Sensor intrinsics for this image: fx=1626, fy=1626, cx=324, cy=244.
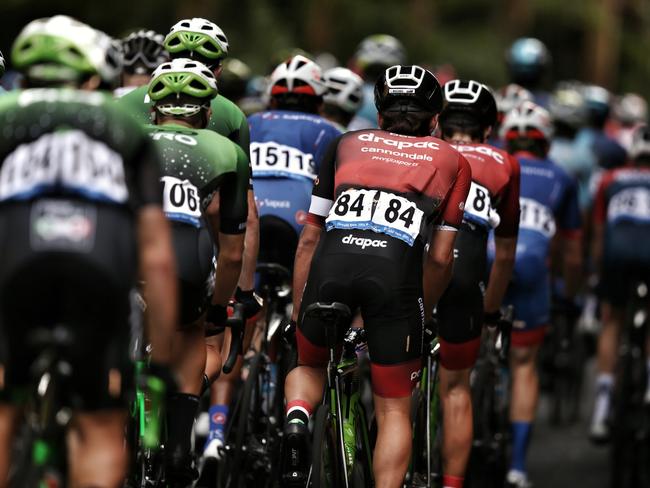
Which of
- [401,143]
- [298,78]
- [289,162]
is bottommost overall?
[401,143]

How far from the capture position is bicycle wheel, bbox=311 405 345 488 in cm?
715

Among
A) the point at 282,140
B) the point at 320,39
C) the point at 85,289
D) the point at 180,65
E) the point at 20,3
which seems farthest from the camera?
the point at 320,39

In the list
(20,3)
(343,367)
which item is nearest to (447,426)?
(343,367)

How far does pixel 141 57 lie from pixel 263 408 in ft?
9.19

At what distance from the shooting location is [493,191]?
9.08 meters

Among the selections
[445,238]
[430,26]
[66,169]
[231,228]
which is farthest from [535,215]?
[430,26]

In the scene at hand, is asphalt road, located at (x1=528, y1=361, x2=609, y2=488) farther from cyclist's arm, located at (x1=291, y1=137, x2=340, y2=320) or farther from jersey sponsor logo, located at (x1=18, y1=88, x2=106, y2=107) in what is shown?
jersey sponsor logo, located at (x1=18, y1=88, x2=106, y2=107)

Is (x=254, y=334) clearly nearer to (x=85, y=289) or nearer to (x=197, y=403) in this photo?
(x=197, y=403)

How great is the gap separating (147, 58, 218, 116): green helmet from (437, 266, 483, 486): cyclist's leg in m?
2.04

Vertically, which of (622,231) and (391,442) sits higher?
(622,231)

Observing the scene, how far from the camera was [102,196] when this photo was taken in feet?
18.4

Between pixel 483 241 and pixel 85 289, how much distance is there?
406cm

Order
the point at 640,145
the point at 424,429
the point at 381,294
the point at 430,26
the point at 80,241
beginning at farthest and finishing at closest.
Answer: the point at 430,26 → the point at 640,145 → the point at 424,429 → the point at 381,294 → the point at 80,241

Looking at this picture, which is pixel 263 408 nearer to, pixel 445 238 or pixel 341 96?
pixel 445 238
